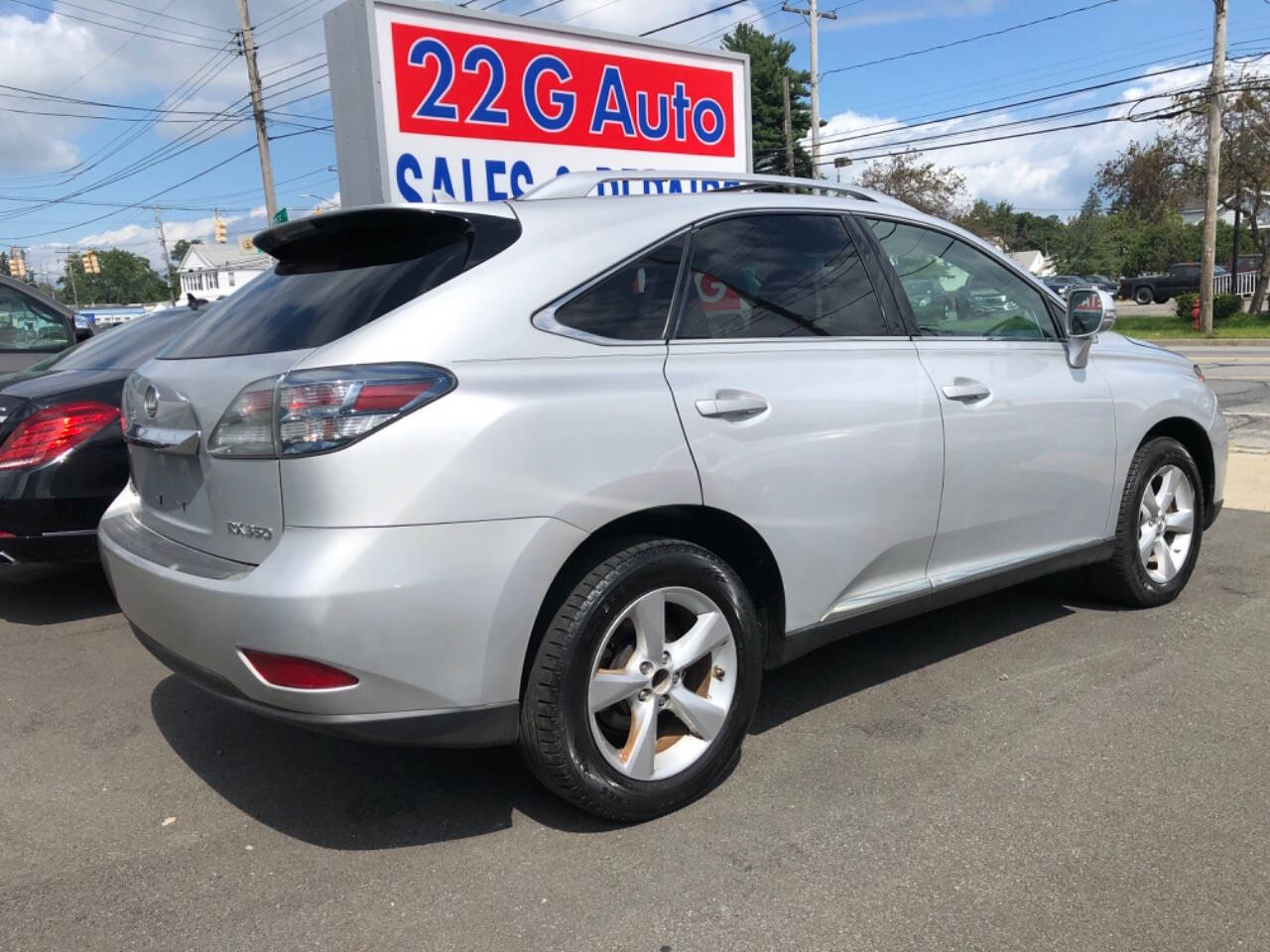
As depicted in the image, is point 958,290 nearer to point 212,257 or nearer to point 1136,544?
point 1136,544

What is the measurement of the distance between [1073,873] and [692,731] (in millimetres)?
1038

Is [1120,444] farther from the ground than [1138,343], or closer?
closer

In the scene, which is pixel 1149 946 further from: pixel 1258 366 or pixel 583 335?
pixel 1258 366

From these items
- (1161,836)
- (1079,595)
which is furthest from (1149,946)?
(1079,595)

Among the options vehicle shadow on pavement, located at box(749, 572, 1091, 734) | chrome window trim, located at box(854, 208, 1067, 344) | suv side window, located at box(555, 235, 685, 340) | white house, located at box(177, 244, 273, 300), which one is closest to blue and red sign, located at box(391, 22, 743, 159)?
chrome window trim, located at box(854, 208, 1067, 344)

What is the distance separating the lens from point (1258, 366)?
16875mm

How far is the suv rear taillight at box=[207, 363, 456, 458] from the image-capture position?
7.96ft

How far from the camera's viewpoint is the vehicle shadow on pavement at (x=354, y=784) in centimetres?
293

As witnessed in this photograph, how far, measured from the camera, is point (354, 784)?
127 inches

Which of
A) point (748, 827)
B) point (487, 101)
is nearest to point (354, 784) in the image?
point (748, 827)

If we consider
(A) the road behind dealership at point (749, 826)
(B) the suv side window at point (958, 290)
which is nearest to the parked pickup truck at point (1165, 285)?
(B) the suv side window at point (958, 290)

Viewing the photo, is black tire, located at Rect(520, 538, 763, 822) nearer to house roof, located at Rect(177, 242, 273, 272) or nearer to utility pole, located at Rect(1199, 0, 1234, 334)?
utility pole, located at Rect(1199, 0, 1234, 334)

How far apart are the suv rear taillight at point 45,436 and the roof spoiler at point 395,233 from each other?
7.12 feet

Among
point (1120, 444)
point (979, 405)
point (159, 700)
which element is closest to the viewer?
point (979, 405)
